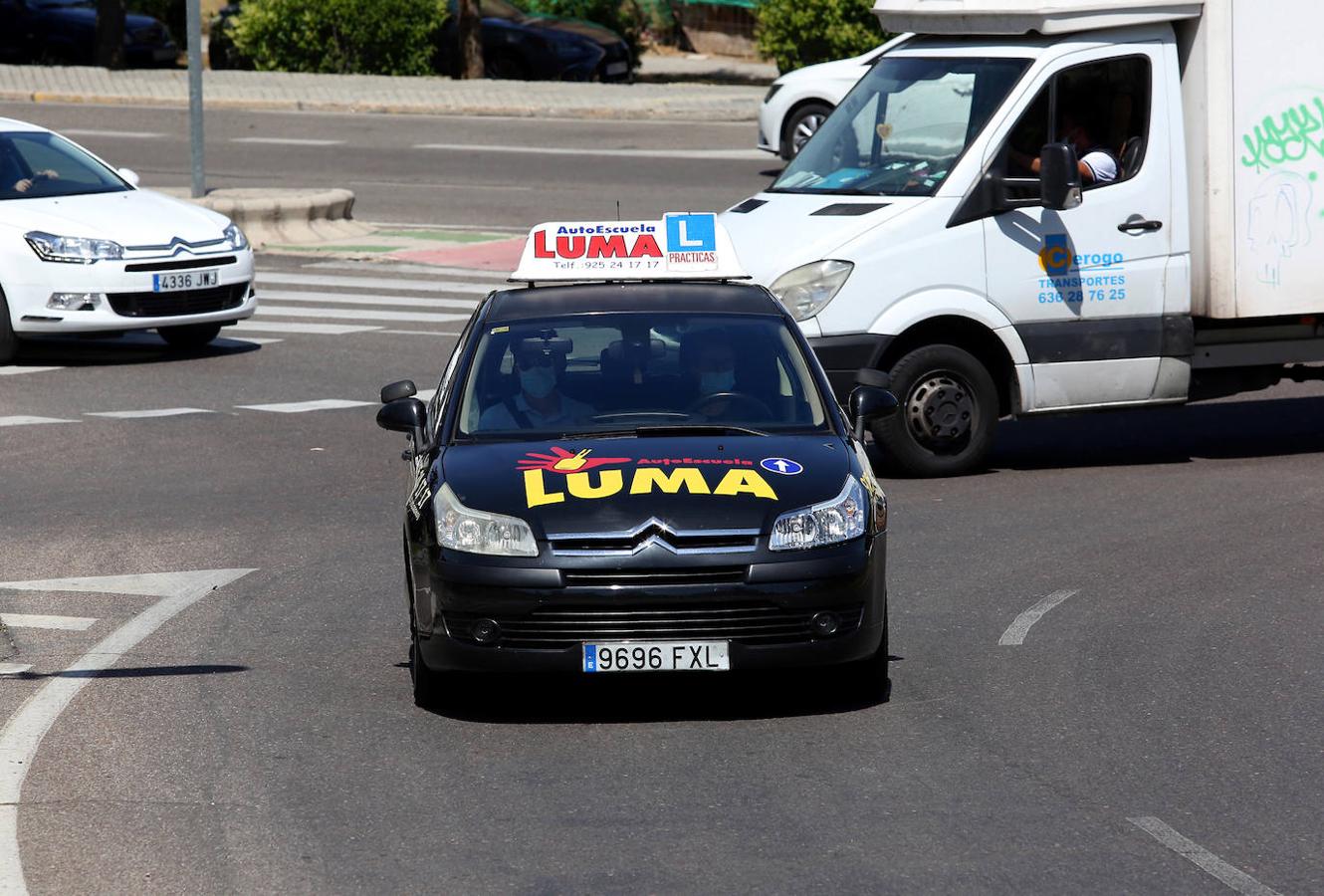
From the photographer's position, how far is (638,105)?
34500 millimetres

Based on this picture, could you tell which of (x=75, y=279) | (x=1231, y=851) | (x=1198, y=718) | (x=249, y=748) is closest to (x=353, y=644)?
(x=249, y=748)

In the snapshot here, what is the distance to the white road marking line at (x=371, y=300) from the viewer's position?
19.8 m

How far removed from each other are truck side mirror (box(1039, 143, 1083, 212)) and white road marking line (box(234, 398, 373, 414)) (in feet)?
17.2

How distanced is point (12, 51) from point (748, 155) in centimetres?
1686

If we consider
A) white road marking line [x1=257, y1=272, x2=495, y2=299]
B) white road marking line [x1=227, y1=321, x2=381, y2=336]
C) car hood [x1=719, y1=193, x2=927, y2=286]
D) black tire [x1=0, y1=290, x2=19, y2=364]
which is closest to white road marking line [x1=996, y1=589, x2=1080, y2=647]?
car hood [x1=719, y1=193, x2=927, y2=286]

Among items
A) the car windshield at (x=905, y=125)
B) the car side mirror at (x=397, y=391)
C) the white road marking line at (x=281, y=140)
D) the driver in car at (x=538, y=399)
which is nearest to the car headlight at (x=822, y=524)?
the driver in car at (x=538, y=399)

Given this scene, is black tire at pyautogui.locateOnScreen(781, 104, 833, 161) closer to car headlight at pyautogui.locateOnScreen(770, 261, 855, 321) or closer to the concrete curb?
the concrete curb

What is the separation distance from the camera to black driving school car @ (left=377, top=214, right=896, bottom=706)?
7.22 metres

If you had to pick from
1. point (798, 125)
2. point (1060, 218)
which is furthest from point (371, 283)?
point (1060, 218)

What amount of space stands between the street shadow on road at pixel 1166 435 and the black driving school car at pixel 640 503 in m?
5.01

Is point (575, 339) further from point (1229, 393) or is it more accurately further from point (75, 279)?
point (75, 279)

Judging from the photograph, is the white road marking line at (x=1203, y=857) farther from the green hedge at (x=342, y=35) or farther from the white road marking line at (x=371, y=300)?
the green hedge at (x=342, y=35)

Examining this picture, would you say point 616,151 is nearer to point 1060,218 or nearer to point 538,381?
point 1060,218

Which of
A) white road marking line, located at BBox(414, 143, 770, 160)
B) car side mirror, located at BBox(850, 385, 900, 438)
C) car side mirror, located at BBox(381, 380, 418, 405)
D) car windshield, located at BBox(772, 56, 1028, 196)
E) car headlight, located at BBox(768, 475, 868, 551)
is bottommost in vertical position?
car headlight, located at BBox(768, 475, 868, 551)
